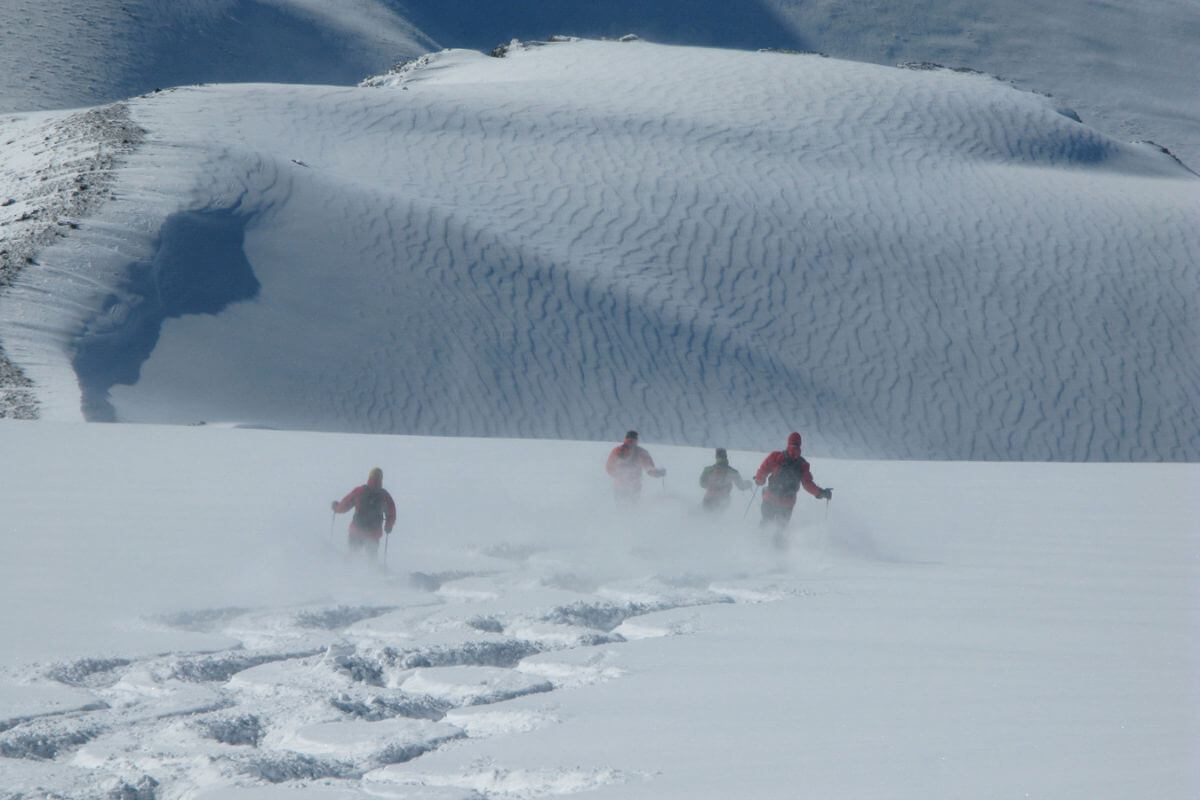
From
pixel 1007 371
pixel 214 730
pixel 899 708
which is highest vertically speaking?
pixel 1007 371

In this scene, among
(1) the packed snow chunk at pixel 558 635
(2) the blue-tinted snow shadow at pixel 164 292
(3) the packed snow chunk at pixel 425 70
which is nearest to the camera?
(1) the packed snow chunk at pixel 558 635

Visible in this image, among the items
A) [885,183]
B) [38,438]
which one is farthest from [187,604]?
[885,183]

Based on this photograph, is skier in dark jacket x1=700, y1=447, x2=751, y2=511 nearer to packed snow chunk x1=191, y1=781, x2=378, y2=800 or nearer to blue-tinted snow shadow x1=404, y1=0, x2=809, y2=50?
packed snow chunk x1=191, y1=781, x2=378, y2=800

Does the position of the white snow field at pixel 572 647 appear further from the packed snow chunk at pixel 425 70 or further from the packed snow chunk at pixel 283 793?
the packed snow chunk at pixel 425 70

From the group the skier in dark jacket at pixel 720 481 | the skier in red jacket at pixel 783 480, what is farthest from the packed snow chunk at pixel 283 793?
the skier in dark jacket at pixel 720 481

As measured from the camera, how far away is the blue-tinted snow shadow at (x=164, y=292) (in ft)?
66.6

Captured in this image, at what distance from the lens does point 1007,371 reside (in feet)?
81.5

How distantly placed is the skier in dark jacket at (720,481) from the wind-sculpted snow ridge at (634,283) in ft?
34.0

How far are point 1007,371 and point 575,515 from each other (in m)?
15.3

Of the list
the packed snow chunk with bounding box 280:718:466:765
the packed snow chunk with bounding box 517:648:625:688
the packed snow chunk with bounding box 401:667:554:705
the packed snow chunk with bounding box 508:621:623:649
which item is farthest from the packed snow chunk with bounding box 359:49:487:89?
the packed snow chunk with bounding box 280:718:466:765

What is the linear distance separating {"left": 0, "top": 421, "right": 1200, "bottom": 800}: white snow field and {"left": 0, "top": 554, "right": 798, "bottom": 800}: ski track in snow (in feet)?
0.06

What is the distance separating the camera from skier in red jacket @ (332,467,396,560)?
29.7 ft

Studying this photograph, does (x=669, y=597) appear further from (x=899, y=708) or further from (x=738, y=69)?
(x=738, y=69)

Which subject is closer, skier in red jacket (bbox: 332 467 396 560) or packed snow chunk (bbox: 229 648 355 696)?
packed snow chunk (bbox: 229 648 355 696)
